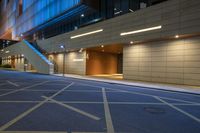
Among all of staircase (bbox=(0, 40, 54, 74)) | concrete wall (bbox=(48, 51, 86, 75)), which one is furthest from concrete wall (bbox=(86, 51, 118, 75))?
staircase (bbox=(0, 40, 54, 74))

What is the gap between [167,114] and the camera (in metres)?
6.62

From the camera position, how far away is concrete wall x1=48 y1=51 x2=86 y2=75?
27844 millimetres

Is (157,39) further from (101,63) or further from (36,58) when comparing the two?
(36,58)

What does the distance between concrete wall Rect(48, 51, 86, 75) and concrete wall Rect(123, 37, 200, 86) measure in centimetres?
863

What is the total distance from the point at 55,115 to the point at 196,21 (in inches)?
514

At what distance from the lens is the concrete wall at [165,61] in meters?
15.4

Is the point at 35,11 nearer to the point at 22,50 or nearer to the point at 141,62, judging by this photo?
the point at 22,50

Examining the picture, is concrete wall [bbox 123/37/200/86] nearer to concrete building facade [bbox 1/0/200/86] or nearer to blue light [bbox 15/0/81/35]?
concrete building facade [bbox 1/0/200/86]

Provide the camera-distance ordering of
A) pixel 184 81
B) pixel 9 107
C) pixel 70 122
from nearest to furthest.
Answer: pixel 70 122
pixel 9 107
pixel 184 81

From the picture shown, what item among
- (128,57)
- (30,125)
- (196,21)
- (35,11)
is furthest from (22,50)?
(30,125)

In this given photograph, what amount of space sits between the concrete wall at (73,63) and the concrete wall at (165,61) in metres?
8.63

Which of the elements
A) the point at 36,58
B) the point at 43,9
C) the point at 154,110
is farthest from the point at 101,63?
the point at 154,110

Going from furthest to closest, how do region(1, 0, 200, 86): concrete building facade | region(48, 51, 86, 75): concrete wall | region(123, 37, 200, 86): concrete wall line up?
region(48, 51, 86, 75): concrete wall → region(123, 37, 200, 86): concrete wall → region(1, 0, 200, 86): concrete building facade

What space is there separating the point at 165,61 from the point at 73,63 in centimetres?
1622
